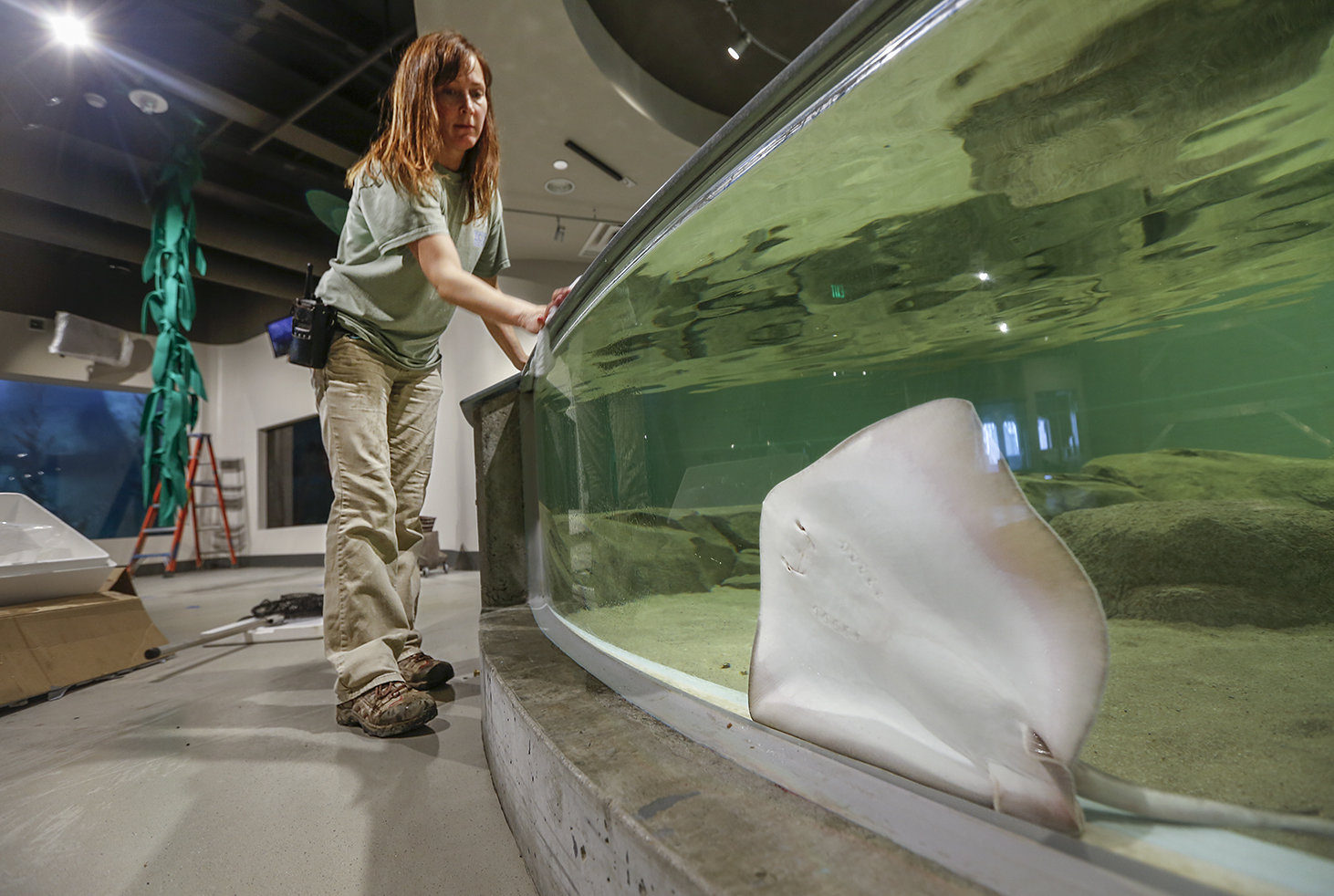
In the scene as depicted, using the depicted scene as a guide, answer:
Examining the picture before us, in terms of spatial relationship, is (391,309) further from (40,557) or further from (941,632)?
(40,557)

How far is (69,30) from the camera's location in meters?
3.38

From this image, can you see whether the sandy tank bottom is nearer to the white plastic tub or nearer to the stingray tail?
the stingray tail

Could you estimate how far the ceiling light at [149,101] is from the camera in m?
3.92

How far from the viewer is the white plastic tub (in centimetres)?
178

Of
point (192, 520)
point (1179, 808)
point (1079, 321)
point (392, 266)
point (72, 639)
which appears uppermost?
point (392, 266)

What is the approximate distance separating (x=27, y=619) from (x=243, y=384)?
7567mm

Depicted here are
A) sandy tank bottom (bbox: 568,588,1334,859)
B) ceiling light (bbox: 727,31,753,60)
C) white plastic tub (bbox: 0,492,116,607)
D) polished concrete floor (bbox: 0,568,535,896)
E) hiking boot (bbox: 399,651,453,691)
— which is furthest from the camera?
ceiling light (bbox: 727,31,753,60)

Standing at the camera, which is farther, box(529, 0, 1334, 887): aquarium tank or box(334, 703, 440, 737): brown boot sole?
box(334, 703, 440, 737): brown boot sole

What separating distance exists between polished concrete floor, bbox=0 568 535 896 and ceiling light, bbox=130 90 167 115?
4201mm

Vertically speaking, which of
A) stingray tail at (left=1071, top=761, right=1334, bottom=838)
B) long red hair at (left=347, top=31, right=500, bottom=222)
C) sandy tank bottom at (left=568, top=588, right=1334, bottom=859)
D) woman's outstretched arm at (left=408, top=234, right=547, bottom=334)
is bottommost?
sandy tank bottom at (left=568, top=588, right=1334, bottom=859)

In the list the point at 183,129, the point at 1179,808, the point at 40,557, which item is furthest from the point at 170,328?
the point at 1179,808

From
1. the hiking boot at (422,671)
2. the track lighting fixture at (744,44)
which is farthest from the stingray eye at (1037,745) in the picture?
the track lighting fixture at (744,44)

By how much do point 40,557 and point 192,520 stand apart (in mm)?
6856

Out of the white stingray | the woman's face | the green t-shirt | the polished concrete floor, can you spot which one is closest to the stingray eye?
the white stingray
